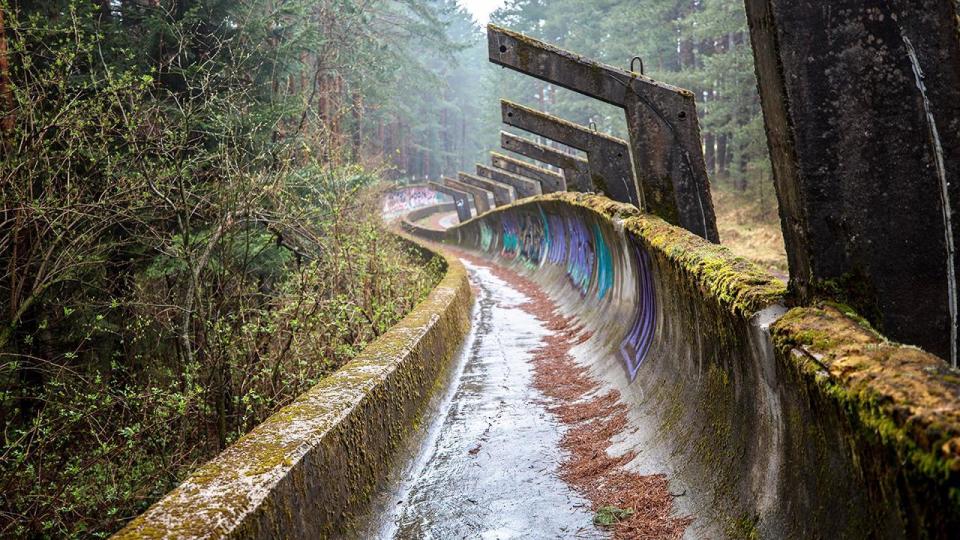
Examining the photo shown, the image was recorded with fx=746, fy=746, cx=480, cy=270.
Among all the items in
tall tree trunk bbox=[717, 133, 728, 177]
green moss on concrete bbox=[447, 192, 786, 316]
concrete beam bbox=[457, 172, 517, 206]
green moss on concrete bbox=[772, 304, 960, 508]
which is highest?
tall tree trunk bbox=[717, 133, 728, 177]

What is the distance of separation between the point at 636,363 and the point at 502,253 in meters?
16.7

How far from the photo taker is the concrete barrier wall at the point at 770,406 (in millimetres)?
1908

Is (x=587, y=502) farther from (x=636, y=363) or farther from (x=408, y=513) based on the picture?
(x=636, y=363)

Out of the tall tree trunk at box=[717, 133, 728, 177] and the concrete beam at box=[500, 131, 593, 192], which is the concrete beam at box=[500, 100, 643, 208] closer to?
the concrete beam at box=[500, 131, 593, 192]

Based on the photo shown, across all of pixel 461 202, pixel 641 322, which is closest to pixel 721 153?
pixel 461 202

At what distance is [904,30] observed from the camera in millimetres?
3072

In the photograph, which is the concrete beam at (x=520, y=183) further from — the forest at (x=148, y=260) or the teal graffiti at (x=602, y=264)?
the teal graffiti at (x=602, y=264)

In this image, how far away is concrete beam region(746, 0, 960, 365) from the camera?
3.09 m

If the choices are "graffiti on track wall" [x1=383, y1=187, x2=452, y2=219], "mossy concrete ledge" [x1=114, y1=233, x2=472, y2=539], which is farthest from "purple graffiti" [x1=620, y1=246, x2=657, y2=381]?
"graffiti on track wall" [x1=383, y1=187, x2=452, y2=219]

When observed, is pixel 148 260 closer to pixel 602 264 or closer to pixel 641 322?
pixel 602 264

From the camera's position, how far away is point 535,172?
2291 centimetres

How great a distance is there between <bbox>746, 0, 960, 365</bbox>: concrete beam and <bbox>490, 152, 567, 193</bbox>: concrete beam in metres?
18.6

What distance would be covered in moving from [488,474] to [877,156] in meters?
3.07

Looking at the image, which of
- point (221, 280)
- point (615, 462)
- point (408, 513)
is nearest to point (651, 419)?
point (615, 462)
